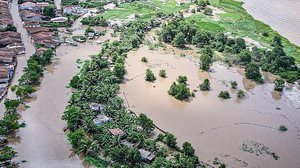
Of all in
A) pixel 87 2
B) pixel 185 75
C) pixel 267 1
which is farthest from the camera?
pixel 267 1

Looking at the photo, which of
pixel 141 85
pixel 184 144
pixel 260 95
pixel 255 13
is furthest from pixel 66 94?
pixel 255 13

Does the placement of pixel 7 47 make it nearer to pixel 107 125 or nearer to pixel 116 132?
pixel 107 125

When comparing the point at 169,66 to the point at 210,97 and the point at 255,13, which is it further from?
the point at 255,13

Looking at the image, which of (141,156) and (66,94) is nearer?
(141,156)

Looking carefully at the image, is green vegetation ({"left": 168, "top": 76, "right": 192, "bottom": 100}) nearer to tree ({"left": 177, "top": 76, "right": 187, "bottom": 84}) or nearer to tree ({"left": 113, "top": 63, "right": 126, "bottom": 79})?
tree ({"left": 177, "top": 76, "right": 187, "bottom": 84})

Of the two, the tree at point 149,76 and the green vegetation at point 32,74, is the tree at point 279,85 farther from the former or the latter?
the green vegetation at point 32,74

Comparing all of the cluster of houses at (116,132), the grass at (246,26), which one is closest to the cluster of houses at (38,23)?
the cluster of houses at (116,132)

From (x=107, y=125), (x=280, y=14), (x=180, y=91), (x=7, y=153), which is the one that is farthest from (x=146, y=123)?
(x=280, y=14)
